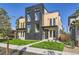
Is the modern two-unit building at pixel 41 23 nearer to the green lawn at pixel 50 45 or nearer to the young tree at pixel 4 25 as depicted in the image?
the green lawn at pixel 50 45

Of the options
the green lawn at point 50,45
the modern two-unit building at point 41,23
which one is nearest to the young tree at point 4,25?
the modern two-unit building at point 41,23

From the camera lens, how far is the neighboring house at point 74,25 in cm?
220

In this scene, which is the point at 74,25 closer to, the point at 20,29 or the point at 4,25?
the point at 20,29

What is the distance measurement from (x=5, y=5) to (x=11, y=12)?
95mm

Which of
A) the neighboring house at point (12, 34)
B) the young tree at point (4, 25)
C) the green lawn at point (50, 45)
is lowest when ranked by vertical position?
the green lawn at point (50, 45)

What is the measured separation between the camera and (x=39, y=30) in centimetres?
226

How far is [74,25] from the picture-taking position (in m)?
2.22

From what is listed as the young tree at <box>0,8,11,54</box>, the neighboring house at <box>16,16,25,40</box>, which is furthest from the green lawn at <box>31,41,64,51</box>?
the young tree at <box>0,8,11,54</box>

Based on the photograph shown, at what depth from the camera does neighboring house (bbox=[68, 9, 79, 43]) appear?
2.20 meters

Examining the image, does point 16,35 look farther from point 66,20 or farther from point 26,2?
point 66,20
